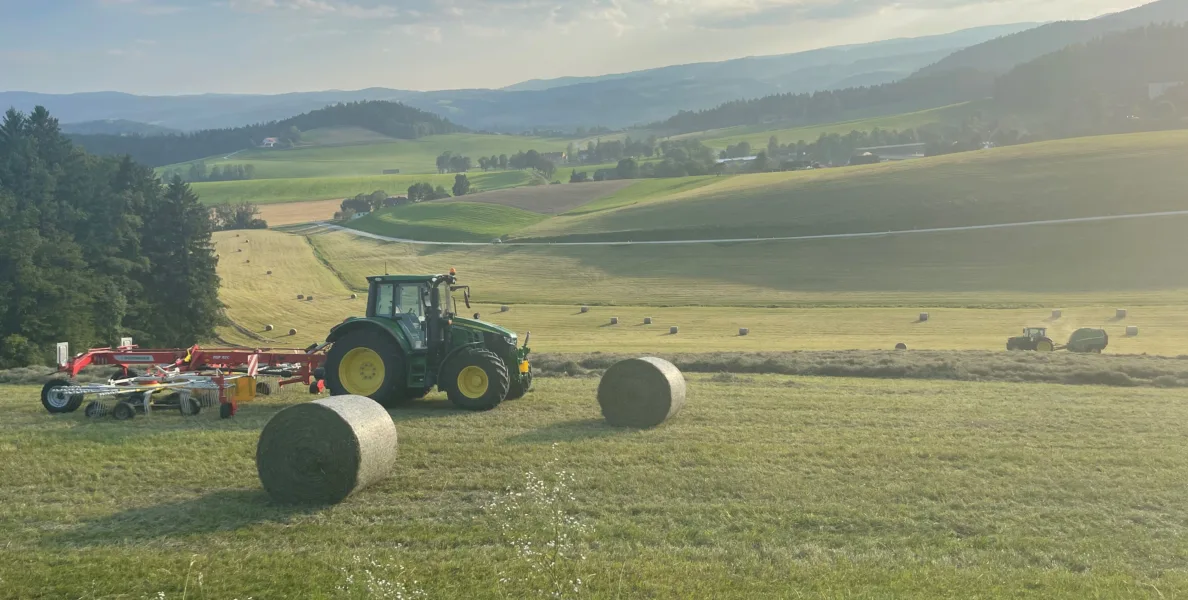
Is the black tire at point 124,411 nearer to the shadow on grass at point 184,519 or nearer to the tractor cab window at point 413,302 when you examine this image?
the tractor cab window at point 413,302

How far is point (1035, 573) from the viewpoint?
759 centimetres

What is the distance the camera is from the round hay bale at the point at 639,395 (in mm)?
13547

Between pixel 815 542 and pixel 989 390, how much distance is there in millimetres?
10404

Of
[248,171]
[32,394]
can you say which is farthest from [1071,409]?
[248,171]

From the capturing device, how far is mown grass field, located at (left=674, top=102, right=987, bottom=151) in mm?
147000

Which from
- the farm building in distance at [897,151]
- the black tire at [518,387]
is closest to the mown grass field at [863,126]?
the farm building in distance at [897,151]

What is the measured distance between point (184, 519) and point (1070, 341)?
29140mm

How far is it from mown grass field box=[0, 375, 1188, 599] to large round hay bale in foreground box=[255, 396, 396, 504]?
247 millimetres

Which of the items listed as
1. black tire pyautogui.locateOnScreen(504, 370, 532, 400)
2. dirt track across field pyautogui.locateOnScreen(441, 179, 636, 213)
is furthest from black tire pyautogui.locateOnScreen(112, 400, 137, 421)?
dirt track across field pyautogui.locateOnScreen(441, 179, 636, 213)

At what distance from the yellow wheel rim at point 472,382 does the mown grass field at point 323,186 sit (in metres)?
109

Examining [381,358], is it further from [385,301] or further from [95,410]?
[95,410]

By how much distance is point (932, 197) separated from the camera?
67938mm

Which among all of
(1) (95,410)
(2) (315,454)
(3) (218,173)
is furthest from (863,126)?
(2) (315,454)

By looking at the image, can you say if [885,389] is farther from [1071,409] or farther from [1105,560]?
[1105,560]
